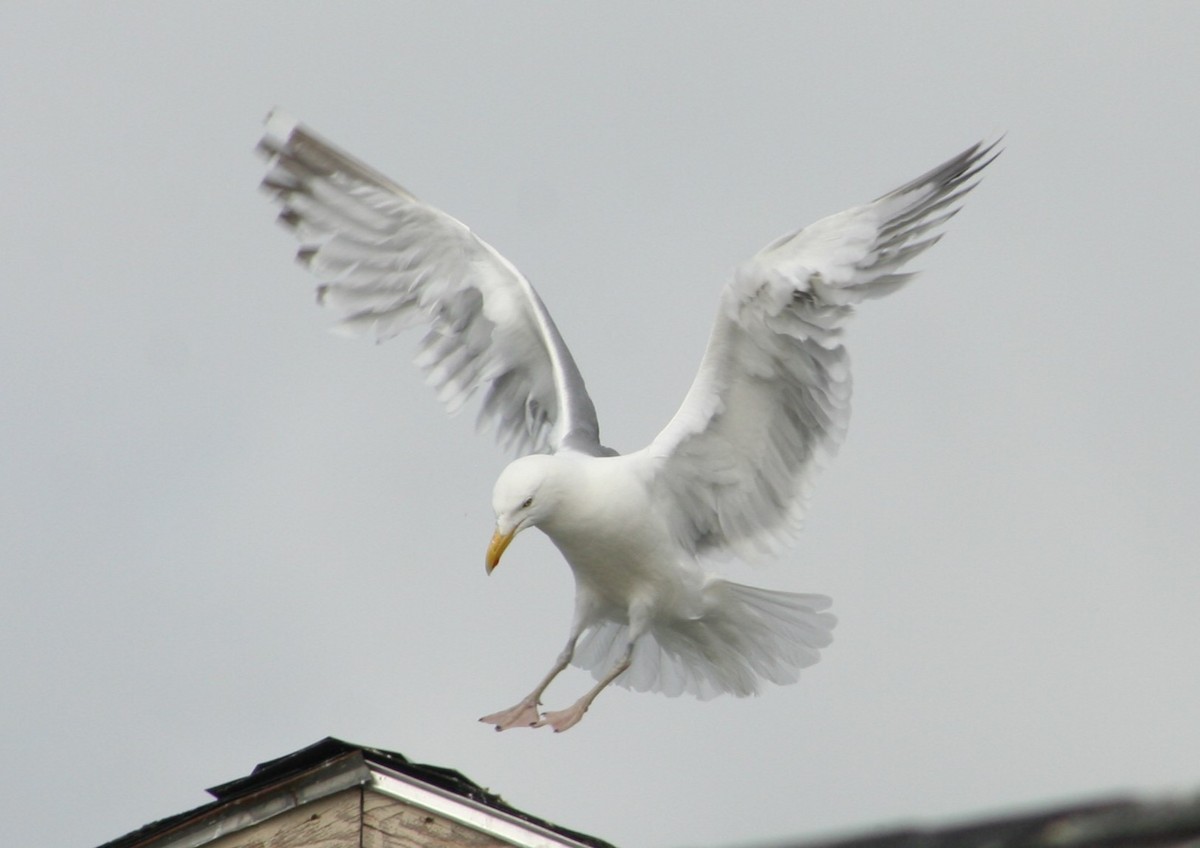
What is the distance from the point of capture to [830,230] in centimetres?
988

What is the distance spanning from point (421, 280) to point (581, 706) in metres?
2.52

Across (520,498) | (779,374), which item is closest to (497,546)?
(520,498)

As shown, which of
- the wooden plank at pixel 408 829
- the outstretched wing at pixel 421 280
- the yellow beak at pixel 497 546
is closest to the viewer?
the wooden plank at pixel 408 829

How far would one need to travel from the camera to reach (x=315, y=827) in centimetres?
804

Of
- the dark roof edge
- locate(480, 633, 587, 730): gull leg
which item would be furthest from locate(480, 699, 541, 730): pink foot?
the dark roof edge

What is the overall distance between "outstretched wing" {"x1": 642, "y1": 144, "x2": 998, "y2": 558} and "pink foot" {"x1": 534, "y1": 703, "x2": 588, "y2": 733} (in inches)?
39.1

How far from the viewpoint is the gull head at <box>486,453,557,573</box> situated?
9.73m

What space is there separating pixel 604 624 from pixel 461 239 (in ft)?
7.22

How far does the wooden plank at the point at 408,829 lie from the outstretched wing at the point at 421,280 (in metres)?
3.47

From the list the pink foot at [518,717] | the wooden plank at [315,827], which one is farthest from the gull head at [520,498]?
the wooden plank at [315,827]

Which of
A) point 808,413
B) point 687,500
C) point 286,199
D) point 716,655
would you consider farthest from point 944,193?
point 286,199

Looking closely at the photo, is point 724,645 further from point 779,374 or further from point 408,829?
point 408,829

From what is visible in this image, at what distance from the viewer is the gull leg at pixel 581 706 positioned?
34.1 feet

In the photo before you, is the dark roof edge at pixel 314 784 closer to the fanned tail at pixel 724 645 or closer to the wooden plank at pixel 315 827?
the wooden plank at pixel 315 827
